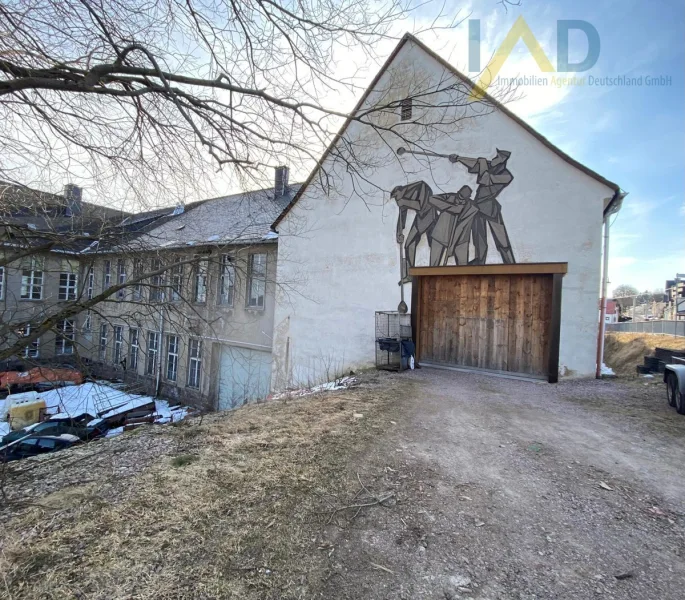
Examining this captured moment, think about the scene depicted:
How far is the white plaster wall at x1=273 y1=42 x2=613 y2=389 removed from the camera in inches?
304

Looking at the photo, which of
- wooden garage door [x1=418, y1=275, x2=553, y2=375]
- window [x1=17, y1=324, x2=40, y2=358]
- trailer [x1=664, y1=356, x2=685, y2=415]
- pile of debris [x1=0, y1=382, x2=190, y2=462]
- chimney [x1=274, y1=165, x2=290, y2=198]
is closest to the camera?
window [x1=17, y1=324, x2=40, y2=358]

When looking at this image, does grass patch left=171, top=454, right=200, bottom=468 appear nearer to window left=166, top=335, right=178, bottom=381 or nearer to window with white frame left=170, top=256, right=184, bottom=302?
window with white frame left=170, top=256, right=184, bottom=302

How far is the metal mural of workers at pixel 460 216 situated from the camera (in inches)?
335

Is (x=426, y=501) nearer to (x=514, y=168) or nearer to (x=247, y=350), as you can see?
(x=514, y=168)

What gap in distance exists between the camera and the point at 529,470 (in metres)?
3.54

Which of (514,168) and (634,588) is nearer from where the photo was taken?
(634,588)

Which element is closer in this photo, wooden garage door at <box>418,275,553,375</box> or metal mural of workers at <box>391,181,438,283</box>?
wooden garage door at <box>418,275,553,375</box>

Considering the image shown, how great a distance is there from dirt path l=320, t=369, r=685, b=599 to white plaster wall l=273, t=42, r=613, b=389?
3.73 m

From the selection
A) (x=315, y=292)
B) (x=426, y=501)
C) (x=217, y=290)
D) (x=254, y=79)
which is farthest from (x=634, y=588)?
(x=217, y=290)

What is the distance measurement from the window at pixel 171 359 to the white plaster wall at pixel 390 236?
282 inches

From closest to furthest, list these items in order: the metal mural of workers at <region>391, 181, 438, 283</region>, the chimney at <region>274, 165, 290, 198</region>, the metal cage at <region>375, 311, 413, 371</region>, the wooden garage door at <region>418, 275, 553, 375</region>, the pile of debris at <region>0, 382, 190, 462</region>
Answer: the chimney at <region>274, 165, 290, 198</region>
the wooden garage door at <region>418, 275, 553, 375</region>
the pile of debris at <region>0, 382, 190, 462</region>
the metal cage at <region>375, 311, 413, 371</region>
the metal mural of workers at <region>391, 181, 438, 283</region>

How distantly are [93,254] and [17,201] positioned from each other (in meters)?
0.87

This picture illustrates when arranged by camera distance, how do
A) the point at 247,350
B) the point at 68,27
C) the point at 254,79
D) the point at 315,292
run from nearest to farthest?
the point at 68,27
the point at 254,79
the point at 315,292
the point at 247,350

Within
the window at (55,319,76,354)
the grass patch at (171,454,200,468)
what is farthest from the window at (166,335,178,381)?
the grass patch at (171,454,200,468)
